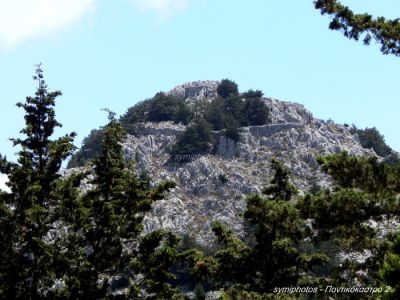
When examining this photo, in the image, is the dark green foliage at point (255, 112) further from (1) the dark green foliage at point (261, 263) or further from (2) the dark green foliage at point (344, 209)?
(2) the dark green foliage at point (344, 209)

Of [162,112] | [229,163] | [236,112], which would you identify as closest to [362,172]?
[229,163]

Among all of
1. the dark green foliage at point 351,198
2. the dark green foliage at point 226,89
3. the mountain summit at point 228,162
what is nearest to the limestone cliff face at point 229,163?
the mountain summit at point 228,162

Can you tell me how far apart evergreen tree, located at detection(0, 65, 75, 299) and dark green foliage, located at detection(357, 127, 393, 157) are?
156 meters

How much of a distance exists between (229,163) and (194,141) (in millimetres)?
13304

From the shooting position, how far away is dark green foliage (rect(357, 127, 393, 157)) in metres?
173

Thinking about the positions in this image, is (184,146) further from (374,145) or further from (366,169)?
(366,169)

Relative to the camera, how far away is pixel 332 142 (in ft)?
516

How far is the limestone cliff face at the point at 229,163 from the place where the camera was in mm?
131625

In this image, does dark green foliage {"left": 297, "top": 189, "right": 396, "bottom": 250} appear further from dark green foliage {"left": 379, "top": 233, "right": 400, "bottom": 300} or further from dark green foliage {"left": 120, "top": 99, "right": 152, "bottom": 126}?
dark green foliage {"left": 120, "top": 99, "right": 152, "bottom": 126}

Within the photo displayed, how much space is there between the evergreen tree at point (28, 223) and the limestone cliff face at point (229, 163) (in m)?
96.5

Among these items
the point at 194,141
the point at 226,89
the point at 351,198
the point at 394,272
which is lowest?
the point at 394,272

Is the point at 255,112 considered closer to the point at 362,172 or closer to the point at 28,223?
the point at 28,223

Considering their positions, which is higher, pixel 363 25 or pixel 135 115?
pixel 135 115

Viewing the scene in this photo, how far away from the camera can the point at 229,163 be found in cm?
15212
